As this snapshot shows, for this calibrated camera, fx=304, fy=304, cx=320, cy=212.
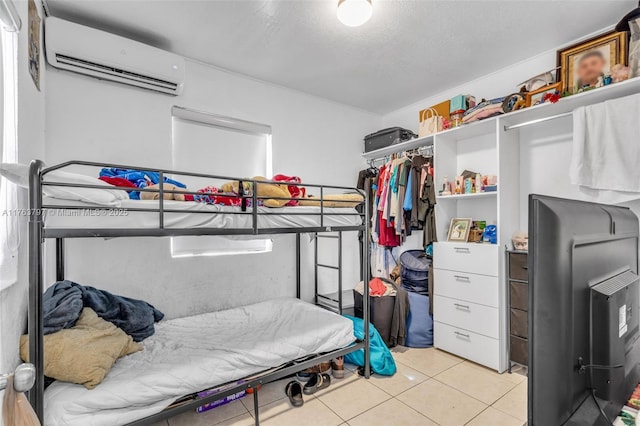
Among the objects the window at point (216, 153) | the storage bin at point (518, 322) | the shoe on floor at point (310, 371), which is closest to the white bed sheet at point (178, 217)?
the window at point (216, 153)

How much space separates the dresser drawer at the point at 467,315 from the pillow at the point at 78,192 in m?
2.55

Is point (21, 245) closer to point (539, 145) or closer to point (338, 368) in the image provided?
point (338, 368)

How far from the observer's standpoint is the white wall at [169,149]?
212 cm

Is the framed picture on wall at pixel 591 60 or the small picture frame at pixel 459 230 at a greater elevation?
the framed picture on wall at pixel 591 60

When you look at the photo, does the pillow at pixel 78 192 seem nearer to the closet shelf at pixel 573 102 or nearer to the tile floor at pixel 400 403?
the tile floor at pixel 400 403

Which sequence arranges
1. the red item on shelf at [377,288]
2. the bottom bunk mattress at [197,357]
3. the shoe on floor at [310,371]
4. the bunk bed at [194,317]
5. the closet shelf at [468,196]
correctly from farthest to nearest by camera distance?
the red item on shelf at [377,288], the closet shelf at [468,196], the shoe on floor at [310,371], the bottom bunk mattress at [197,357], the bunk bed at [194,317]

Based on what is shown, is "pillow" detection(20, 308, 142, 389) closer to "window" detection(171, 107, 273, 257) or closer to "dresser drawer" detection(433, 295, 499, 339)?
"window" detection(171, 107, 273, 257)

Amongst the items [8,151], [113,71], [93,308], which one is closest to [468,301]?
[93,308]

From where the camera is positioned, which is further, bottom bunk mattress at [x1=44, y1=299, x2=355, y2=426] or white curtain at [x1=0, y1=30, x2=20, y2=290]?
bottom bunk mattress at [x1=44, y1=299, x2=355, y2=426]

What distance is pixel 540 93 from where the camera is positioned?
2.25 metres

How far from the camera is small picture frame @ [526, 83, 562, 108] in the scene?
85.7 inches

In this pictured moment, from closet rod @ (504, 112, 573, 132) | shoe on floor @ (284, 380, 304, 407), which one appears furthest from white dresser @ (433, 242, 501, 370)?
shoe on floor @ (284, 380, 304, 407)

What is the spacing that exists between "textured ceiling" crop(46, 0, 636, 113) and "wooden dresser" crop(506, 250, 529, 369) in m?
1.61

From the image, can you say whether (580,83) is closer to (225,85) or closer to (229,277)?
(225,85)
